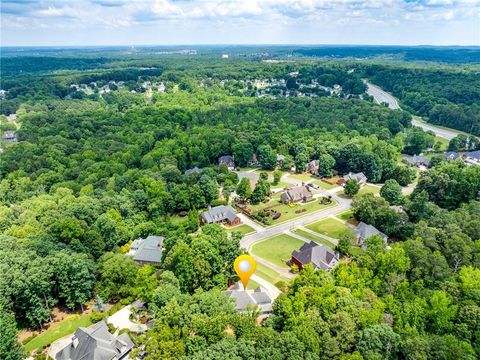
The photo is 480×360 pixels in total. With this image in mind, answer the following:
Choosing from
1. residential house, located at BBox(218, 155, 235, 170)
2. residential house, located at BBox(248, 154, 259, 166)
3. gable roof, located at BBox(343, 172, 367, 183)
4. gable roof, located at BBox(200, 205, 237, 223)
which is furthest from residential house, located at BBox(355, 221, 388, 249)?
residential house, located at BBox(248, 154, 259, 166)

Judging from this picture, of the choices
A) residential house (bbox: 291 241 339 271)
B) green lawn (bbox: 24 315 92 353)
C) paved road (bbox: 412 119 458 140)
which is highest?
residential house (bbox: 291 241 339 271)

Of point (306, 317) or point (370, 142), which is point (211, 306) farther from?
point (370, 142)

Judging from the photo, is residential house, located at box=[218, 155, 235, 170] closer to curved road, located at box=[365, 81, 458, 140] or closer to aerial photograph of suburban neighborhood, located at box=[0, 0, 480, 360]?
aerial photograph of suburban neighborhood, located at box=[0, 0, 480, 360]

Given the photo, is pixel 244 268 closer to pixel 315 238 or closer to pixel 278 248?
pixel 278 248

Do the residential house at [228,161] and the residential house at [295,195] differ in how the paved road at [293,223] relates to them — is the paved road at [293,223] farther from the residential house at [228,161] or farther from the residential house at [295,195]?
the residential house at [228,161]

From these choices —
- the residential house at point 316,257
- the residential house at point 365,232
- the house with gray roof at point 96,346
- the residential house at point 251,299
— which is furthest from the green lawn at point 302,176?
the house with gray roof at point 96,346

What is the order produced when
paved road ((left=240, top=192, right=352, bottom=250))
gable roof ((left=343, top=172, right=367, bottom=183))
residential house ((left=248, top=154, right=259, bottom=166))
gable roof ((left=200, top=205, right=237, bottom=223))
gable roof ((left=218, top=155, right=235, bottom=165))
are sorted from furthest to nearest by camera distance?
residential house ((left=248, top=154, right=259, bottom=166)) → gable roof ((left=218, top=155, right=235, bottom=165)) → gable roof ((left=343, top=172, right=367, bottom=183)) → gable roof ((left=200, top=205, right=237, bottom=223)) → paved road ((left=240, top=192, right=352, bottom=250))
